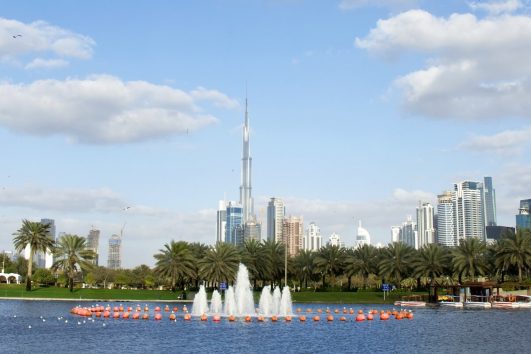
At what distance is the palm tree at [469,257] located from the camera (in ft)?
353

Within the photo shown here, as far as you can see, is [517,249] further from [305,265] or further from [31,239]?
[31,239]

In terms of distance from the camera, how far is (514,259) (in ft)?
341

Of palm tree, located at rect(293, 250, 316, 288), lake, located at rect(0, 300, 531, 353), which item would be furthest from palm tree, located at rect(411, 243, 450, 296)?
lake, located at rect(0, 300, 531, 353)

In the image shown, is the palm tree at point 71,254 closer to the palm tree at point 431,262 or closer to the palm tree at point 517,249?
the palm tree at point 431,262

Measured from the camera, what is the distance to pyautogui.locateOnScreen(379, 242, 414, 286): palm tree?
110875mm

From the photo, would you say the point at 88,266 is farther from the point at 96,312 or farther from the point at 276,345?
the point at 276,345

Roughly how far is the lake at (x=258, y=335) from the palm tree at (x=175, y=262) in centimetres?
3513

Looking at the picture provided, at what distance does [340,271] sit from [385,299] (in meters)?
14.6

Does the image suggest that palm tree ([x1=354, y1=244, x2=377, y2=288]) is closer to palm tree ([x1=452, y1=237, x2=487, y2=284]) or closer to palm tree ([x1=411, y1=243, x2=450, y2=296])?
palm tree ([x1=411, y1=243, x2=450, y2=296])

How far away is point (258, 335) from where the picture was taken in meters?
51.9

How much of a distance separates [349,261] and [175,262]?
30.7 metres

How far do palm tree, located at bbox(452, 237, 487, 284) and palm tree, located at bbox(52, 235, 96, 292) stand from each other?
6191 centimetres

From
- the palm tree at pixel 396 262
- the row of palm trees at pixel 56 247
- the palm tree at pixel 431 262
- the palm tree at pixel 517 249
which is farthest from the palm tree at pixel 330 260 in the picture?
the row of palm trees at pixel 56 247

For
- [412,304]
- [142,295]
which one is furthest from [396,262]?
[142,295]
